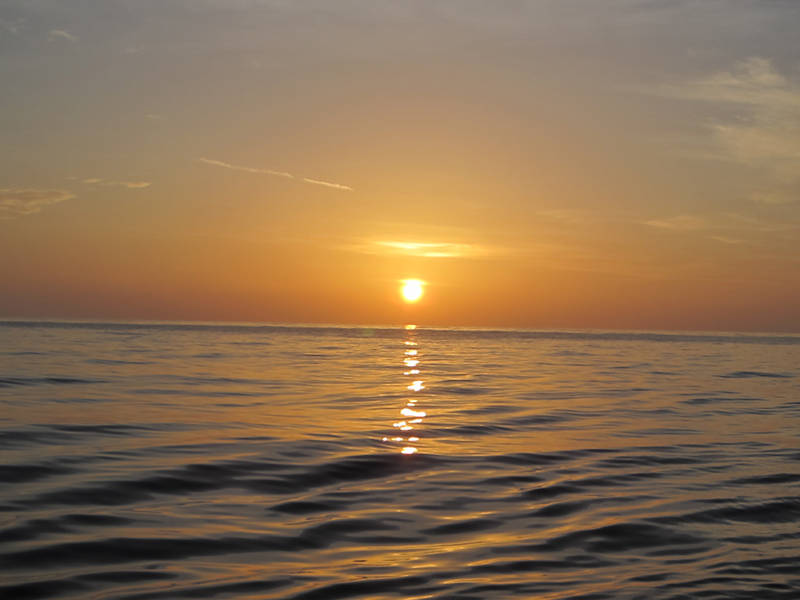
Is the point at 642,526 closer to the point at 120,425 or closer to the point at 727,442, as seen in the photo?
the point at 727,442

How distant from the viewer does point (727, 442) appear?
13305mm

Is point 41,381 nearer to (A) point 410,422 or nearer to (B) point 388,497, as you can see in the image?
(A) point 410,422

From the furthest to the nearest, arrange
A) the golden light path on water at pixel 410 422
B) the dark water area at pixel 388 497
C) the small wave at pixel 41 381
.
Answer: the small wave at pixel 41 381, the golden light path on water at pixel 410 422, the dark water area at pixel 388 497

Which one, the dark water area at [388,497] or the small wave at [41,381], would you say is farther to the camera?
the small wave at [41,381]

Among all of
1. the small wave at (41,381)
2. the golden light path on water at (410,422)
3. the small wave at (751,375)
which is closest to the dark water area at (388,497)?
the golden light path on water at (410,422)

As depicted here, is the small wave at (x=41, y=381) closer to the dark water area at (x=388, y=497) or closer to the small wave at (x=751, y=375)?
the dark water area at (x=388, y=497)

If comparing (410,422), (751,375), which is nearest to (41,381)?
(410,422)

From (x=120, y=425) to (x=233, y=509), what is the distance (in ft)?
20.8

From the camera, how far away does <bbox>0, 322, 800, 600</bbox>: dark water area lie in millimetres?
5883

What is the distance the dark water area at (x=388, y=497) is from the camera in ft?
19.3

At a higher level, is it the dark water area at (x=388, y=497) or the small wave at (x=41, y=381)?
the small wave at (x=41, y=381)

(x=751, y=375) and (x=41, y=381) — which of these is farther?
(x=751, y=375)

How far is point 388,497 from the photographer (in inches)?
346

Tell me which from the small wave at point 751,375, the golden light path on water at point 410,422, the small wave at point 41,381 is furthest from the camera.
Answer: the small wave at point 751,375
